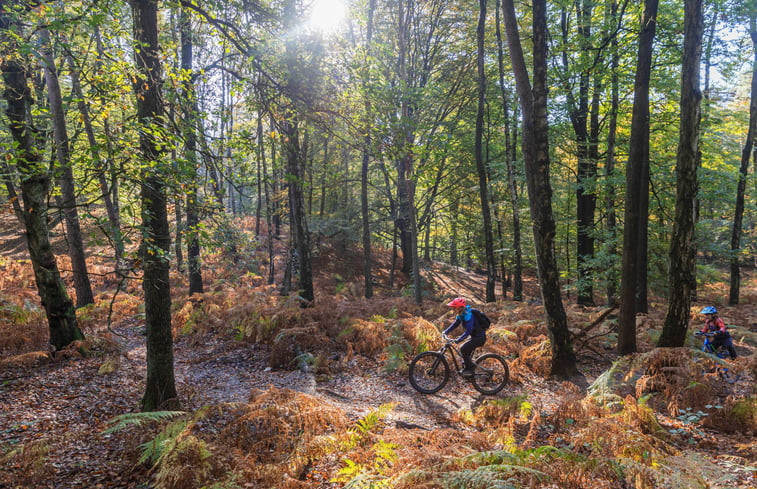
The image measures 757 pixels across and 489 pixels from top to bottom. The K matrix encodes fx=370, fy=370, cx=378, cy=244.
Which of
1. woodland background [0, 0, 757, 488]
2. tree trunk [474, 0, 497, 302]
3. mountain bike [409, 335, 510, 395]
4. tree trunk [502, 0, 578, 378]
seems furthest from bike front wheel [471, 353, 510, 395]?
tree trunk [474, 0, 497, 302]

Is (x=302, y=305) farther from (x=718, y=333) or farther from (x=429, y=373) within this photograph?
(x=718, y=333)

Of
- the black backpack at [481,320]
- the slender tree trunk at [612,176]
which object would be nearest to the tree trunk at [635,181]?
the black backpack at [481,320]

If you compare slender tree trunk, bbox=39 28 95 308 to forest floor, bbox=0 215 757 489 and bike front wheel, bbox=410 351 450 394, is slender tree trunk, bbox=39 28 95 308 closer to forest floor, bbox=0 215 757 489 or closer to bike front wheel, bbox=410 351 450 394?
forest floor, bbox=0 215 757 489

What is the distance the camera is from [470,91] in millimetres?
18188

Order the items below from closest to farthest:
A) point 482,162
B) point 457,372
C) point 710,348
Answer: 1. point 710,348
2. point 457,372
3. point 482,162

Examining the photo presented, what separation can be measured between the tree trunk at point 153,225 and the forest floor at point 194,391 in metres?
0.70

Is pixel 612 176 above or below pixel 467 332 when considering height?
above

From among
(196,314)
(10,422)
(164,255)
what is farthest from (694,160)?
(196,314)

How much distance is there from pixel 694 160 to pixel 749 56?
49.6 feet

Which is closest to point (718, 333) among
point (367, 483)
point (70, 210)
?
point (367, 483)

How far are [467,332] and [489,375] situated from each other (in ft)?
3.64

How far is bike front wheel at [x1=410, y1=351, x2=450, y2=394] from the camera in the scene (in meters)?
7.89

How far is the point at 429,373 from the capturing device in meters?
8.02

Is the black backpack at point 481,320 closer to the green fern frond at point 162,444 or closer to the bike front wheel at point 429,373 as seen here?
the bike front wheel at point 429,373
